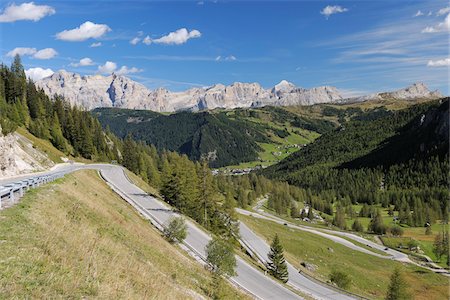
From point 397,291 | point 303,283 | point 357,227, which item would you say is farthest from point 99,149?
point 357,227

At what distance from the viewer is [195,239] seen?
184ft

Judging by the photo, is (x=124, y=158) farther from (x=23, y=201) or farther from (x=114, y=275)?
(x=114, y=275)

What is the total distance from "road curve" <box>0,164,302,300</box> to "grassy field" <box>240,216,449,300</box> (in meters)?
25.6

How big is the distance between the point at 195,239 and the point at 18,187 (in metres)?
34.2

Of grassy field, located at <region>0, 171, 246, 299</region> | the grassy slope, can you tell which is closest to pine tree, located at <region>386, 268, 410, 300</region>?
grassy field, located at <region>0, 171, 246, 299</region>

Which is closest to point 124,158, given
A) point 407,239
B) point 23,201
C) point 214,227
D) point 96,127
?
point 96,127

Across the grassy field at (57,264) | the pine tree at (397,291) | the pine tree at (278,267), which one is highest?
the grassy field at (57,264)

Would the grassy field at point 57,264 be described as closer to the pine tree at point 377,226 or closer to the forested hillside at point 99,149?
the forested hillside at point 99,149

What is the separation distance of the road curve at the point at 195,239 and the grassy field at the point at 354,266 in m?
25.6

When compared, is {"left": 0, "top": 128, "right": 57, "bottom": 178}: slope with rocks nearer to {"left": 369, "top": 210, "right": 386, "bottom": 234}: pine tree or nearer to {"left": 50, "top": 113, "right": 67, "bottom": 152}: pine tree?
{"left": 50, "top": 113, "right": 67, "bottom": 152}: pine tree

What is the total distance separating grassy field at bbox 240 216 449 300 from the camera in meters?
80.9

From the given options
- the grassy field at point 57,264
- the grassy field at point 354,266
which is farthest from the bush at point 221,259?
the grassy field at point 354,266

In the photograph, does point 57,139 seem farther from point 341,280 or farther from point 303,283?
point 341,280

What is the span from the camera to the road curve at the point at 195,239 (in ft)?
151
